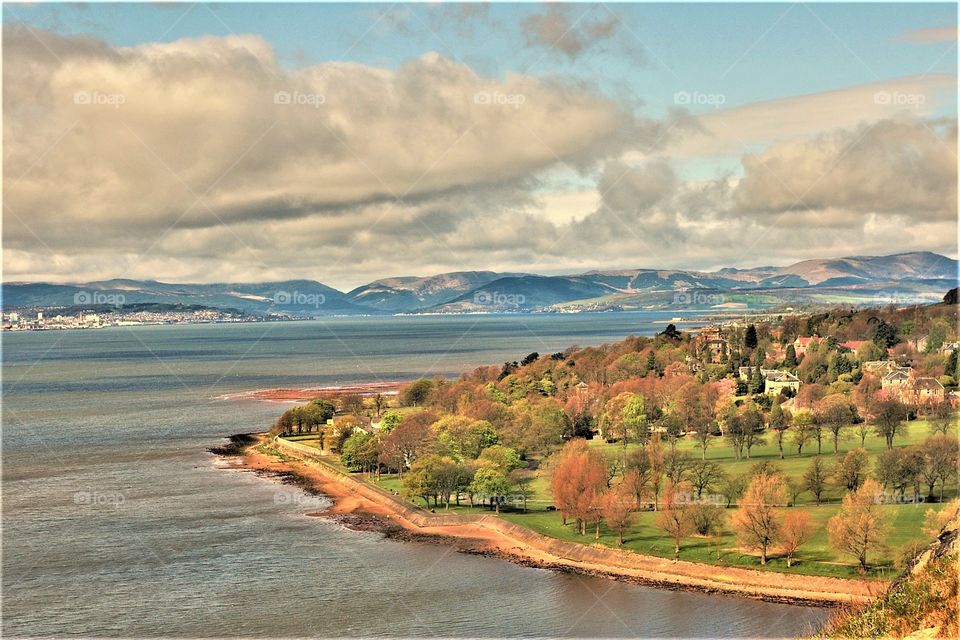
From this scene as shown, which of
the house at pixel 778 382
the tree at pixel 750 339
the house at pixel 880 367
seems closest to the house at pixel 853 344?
the house at pixel 880 367

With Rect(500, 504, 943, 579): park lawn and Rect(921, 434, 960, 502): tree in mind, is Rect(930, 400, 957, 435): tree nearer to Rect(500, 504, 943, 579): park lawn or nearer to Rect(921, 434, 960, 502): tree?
Rect(921, 434, 960, 502): tree

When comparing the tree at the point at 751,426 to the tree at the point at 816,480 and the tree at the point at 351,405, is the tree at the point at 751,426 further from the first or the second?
the tree at the point at 351,405

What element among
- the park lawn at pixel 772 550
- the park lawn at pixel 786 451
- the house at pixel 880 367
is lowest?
the park lawn at pixel 772 550

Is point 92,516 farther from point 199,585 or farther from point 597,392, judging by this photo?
point 597,392

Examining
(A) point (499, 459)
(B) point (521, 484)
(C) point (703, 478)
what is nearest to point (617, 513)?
(C) point (703, 478)

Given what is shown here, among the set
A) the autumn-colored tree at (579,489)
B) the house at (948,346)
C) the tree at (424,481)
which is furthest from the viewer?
the house at (948,346)

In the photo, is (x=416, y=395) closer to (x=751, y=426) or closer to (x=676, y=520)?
(x=751, y=426)
